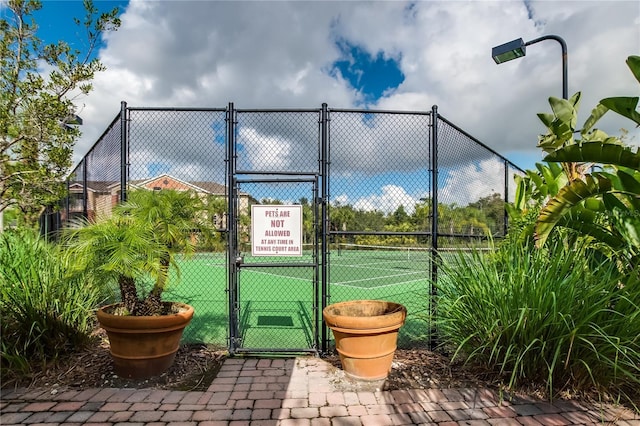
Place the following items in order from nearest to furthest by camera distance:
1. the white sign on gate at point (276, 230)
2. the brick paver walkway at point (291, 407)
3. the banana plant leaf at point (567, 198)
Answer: the brick paver walkway at point (291, 407) → the banana plant leaf at point (567, 198) → the white sign on gate at point (276, 230)

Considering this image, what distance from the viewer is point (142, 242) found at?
334 cm

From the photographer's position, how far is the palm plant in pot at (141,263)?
10.9 feet

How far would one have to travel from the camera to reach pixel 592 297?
121 inches

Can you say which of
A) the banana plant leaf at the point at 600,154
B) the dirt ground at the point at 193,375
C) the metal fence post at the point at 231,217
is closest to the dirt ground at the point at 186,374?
the dirt ground at the point at 193,375

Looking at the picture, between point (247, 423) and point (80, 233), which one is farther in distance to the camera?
point (80, 233)

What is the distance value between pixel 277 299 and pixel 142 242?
5063 mm

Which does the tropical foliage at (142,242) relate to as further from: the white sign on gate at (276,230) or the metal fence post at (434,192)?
the metal fence post at (434,192)

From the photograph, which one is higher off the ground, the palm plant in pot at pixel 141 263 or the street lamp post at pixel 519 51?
the street lamp post at pixel 519 51

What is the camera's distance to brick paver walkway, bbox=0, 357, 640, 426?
280cm

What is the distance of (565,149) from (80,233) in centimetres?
456

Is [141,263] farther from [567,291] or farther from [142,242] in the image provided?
[567,291]

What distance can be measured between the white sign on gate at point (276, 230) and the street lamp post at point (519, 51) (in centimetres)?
403

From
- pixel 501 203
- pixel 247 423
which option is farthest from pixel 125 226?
pixel 501 203

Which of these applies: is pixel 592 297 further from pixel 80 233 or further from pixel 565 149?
pixel 80 233
